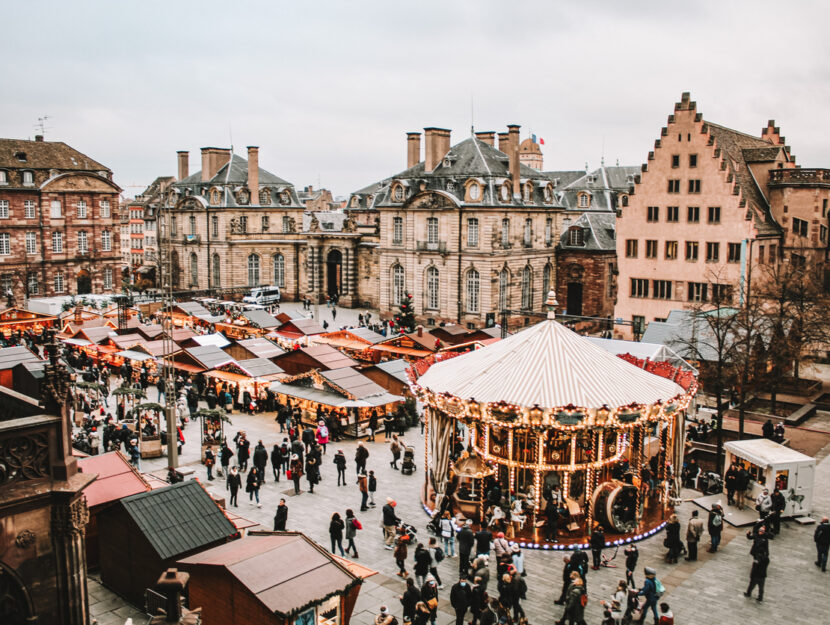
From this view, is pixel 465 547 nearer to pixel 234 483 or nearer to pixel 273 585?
pixel 273 585

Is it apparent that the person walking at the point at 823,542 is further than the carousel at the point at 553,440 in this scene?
No

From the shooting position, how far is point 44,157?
6469 centimetres

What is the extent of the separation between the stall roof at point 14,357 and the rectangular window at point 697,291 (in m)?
33.0

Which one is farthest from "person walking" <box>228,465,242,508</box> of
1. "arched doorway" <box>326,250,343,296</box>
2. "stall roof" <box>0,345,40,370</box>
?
"arched doorway" <box>326,250,343,296</box>

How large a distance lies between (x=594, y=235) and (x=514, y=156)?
8475 mm

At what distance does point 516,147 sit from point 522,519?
37103 millimetres

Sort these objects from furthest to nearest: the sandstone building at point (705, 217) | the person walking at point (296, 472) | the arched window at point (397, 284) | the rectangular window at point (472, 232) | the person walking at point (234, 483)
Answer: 1. the arched window at point (397, 284)
2. the rectangular window at point (472, 232)
3. the sandstone building at point (705, 217)
4. the person walking at point (296, 472)
5. the person walking at point (234, 483)

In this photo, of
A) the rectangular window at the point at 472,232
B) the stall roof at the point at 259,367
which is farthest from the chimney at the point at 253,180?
the stall roof at the point at 259,367

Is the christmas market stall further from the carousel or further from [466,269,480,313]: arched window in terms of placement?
[466,269,480,313]: arched window

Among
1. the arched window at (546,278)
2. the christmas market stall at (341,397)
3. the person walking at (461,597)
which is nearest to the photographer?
the person walking at (461,597)

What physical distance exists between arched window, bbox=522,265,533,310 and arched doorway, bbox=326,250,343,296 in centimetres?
1822

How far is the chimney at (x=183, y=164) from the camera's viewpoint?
240 ft

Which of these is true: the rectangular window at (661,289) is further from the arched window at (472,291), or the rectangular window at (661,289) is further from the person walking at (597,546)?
the person walking at (597,546)

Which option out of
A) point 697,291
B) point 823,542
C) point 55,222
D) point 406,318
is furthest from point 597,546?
point 55,222
